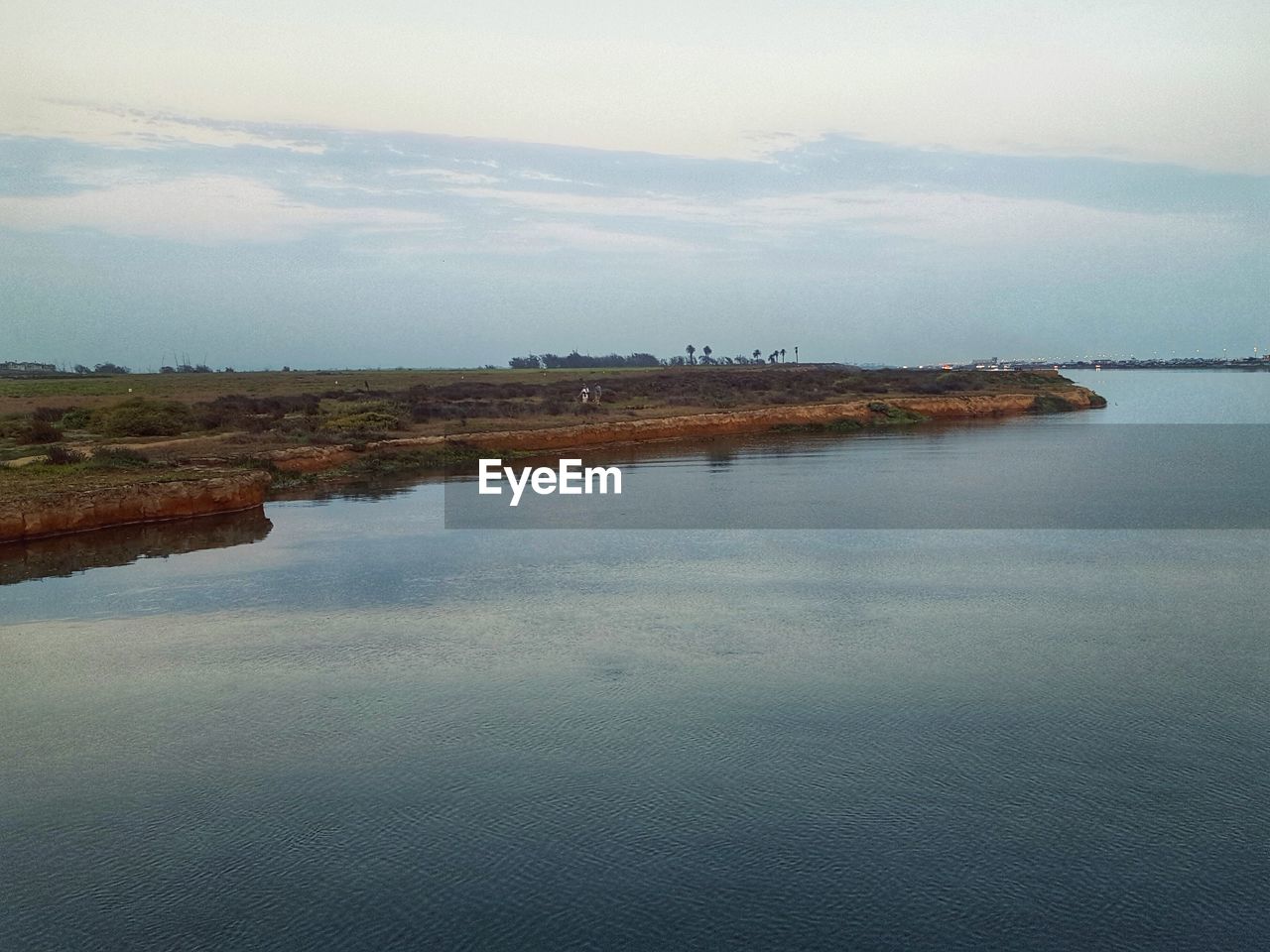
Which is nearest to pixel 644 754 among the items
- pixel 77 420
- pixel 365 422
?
pixel 365 422

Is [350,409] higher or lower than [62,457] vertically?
higher

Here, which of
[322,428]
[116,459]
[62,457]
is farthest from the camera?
[322,428]

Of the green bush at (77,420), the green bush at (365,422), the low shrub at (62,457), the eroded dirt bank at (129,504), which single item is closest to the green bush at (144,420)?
the green bush at (77,420)

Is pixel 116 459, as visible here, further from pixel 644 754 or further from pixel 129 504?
pixel 644 754

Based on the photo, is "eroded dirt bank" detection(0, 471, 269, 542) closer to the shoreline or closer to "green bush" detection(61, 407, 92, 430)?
the shoreline

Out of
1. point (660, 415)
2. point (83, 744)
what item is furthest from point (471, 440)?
point (83, 744)

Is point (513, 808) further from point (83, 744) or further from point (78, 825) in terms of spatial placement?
point (83, 744)

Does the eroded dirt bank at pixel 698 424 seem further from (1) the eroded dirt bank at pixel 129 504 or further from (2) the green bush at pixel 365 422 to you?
(1) the eroded dirt bank at pixel 129 504
